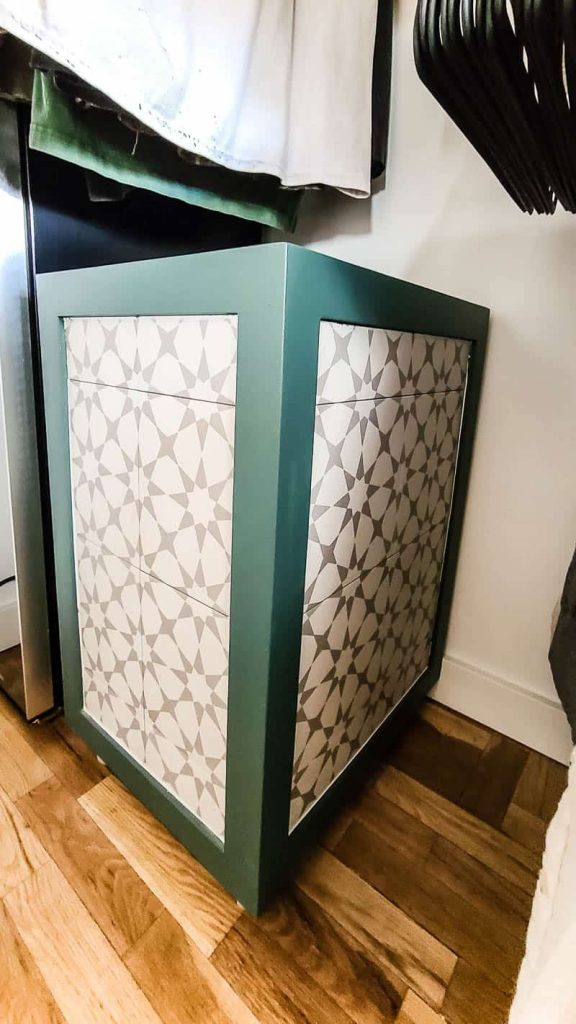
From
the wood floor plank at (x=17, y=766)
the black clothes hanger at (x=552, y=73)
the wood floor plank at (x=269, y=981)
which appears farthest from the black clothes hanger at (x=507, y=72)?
the wood floor plank at (x=17, y=766)

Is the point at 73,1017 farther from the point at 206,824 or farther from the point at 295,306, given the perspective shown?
the point at 295,306

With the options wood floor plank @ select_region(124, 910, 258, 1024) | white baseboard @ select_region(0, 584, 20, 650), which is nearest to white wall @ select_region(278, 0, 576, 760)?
wood floor plank @ select_region(124, 910, 258, 1024)

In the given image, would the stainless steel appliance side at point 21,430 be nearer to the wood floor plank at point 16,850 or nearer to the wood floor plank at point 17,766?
the wood floor plank at point 17,766

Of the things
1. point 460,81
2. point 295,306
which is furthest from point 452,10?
point 295,306

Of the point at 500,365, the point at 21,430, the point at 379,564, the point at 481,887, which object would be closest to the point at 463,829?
the point at 481,887

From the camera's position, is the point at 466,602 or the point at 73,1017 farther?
the point at 466,602

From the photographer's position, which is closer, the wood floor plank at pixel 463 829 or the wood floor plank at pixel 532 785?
the wood floor plank at pixel 463 829

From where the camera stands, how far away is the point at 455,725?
110 cm

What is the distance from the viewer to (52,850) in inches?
31.0

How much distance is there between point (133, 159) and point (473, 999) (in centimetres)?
123

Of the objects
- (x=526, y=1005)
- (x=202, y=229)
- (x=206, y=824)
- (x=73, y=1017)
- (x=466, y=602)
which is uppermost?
(x=202, y=229)

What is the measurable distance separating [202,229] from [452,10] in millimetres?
692

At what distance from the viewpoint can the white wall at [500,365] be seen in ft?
2.99

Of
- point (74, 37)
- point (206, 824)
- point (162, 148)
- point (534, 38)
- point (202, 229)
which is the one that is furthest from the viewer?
point (202, 229)
